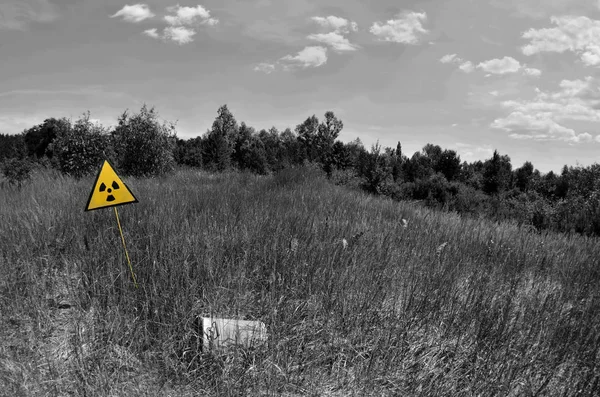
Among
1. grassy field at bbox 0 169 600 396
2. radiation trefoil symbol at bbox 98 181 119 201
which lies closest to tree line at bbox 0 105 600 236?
grassy field at bbox 0 169 600 396

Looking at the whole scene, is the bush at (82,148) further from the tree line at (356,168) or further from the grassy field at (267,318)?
the grassy field at (267,318)

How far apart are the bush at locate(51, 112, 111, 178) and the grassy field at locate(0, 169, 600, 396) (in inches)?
447

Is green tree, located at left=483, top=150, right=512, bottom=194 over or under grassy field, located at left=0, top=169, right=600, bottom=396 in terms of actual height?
over

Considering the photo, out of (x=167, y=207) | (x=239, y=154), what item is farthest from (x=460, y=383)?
(x=239, y=154)

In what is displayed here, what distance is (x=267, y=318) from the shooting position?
3.24 metres

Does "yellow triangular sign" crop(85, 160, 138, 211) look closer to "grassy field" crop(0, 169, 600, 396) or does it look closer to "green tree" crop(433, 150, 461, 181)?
"grassy field" crop(0, 169, 600, 396)

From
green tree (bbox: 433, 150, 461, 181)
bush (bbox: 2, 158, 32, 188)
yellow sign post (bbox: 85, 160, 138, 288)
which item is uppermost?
green tree (bbox: 433, 150, 461, 181)

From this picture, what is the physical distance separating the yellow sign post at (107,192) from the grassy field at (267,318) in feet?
1.84

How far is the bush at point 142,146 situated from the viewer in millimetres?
16875

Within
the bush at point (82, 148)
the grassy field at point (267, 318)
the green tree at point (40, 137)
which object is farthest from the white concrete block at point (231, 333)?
the green tree at point (40, 137)

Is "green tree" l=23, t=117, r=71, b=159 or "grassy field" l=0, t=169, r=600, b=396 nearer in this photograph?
"grassy field" l=0, t=169, r=600, b=396

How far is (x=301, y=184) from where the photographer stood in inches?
451

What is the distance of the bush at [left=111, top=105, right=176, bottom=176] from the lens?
16.9 metres

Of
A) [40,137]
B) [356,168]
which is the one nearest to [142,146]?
[356,168]
